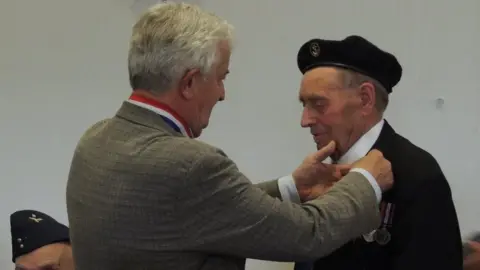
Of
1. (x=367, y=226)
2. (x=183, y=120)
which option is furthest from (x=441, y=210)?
(x=183, y=120)

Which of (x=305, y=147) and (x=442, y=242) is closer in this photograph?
(x=442, y=242)

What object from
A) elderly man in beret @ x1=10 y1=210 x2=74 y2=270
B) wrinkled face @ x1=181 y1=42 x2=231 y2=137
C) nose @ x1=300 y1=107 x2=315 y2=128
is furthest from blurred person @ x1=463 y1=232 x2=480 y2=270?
elderly man in beret @ x1=10 y1=210 x2=74 y2=270

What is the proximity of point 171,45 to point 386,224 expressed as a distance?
0.54 m

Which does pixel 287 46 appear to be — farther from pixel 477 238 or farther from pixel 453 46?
pixel 477 238

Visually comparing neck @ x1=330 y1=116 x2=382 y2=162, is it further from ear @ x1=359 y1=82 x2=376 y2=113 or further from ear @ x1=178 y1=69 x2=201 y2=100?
ear @ x1=178 y1=69 x2=201 y2=100

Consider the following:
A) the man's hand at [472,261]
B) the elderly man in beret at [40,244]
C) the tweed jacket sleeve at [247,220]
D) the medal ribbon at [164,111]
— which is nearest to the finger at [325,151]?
the tweed jacket sleeve at [247,220]

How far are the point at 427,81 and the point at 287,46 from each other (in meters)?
0.43

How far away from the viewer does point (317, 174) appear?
1.43 m

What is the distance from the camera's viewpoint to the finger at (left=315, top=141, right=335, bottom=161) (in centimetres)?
138

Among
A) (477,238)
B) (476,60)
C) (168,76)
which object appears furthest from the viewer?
(476,60)

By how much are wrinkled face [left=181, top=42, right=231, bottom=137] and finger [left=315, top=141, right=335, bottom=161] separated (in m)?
0.29

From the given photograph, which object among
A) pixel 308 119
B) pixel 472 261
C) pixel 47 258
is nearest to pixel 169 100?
pixel 308 119

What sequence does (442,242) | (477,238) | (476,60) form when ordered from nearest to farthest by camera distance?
(442,242), (477,238), (476,60)

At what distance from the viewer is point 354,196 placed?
1175 mm
